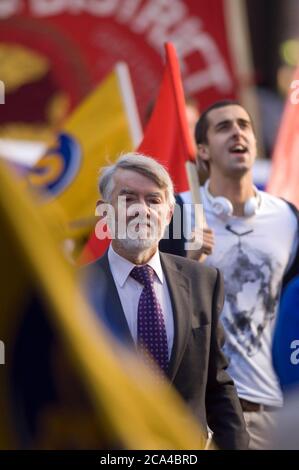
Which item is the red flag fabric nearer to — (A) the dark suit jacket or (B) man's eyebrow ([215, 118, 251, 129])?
(B) man's eyebrow ([215, 118, 251, 129])

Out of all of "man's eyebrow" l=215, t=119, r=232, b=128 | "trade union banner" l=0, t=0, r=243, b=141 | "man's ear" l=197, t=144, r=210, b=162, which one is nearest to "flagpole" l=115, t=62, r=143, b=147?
"man's ear" l=197, t=144, r=210, b=162

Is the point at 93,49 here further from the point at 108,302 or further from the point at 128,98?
the point at 108,302

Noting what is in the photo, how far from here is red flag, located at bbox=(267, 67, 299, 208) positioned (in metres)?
6.39

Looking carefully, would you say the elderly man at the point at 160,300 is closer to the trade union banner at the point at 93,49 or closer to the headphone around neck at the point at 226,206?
the headphone around neck at the point at 226,206

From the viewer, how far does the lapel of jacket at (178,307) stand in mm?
4179

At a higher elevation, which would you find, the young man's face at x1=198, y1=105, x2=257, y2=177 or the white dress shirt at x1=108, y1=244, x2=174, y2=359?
the young man's face at x1=198, y1=105, x2=257, y2=177

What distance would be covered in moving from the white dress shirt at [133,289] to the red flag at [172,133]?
1.47 meters

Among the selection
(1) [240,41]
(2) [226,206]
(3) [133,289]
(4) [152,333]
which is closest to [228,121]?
(2) [226,206]

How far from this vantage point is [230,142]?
5.55 metres

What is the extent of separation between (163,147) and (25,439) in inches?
141

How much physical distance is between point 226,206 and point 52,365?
301 cm

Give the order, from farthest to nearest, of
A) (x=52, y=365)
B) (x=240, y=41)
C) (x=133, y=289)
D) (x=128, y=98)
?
(x=240, y=41) < (x=128, y=98) < (x=133, y=289) < (x=52, y=365)

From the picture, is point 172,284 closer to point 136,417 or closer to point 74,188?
point 136,417

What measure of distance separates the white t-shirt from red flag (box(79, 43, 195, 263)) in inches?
20.1
